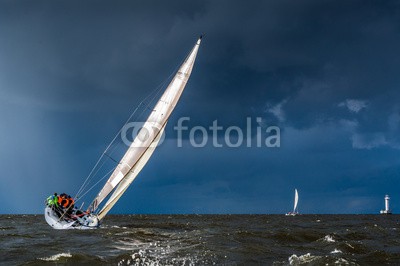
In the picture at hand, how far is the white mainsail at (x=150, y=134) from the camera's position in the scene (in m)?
32.8

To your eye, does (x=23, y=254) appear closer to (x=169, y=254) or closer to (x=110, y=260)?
(x=110, y=260)

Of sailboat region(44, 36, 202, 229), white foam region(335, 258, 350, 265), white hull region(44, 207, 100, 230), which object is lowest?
white foam region(335, 258, 350, 265)

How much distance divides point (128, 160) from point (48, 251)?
524 inches

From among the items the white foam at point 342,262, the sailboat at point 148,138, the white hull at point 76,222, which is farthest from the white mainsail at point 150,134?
the white foam at point 342,262

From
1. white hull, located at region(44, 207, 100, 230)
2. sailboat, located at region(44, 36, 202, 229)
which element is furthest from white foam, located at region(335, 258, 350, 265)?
white hull, located at region(44, 207, 100, 230)

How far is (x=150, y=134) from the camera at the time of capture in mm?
32750

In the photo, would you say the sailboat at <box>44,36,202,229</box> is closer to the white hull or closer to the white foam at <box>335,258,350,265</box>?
the white hull

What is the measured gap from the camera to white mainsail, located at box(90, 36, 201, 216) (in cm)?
3278

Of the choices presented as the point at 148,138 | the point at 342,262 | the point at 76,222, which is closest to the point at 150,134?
the point at 148,138

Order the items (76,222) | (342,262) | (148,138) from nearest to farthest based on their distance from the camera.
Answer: (342,262) < (148,138) < (76,222)

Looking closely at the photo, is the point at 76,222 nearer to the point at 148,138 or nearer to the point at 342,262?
the point at 148,138

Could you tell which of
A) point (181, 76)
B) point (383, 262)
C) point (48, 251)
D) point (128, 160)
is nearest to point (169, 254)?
point (48, 251)

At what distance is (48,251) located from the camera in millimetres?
20125

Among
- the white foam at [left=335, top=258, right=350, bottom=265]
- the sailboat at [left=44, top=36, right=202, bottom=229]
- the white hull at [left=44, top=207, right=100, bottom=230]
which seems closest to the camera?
the white foam at [left=335, top=258, right=350, bottom=265]
